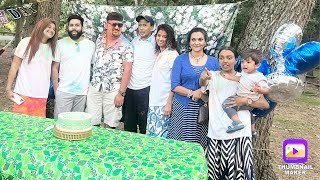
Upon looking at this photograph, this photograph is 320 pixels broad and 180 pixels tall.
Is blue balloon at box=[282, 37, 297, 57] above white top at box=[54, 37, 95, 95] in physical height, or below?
above

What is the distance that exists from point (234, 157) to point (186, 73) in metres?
0.77

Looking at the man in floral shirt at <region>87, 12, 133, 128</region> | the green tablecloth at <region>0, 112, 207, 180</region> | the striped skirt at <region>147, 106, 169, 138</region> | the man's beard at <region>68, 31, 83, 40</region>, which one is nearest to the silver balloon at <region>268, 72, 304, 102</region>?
the green tablecloth at <region>0, 112, 207, 180</region>

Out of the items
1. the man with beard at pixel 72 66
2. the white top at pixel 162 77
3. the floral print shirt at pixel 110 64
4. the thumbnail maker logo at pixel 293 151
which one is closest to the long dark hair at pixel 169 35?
the white top at pixel 162 77

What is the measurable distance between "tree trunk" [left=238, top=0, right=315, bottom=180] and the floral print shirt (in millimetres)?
1195

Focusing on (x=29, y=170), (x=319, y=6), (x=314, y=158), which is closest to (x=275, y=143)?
(x=314, y=158)

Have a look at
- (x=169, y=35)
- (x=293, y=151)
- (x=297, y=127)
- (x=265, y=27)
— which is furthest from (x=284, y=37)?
(x=297, y=127)

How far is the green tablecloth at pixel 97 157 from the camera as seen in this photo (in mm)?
2049

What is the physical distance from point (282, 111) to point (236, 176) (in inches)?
257

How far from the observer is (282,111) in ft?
29.5

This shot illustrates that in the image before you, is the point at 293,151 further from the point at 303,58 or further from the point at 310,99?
the point at 310,99

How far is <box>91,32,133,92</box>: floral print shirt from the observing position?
3.48m

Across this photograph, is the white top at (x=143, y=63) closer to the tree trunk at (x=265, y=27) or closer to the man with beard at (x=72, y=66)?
the man with beard at (x=72, y=66)

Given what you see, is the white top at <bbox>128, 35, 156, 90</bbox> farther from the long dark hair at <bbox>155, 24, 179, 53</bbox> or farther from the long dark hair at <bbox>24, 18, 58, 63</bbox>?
the long dark hair at <bbox>24, 18, 58, 63</bbox>

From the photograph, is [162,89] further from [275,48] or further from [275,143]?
[275,143]
